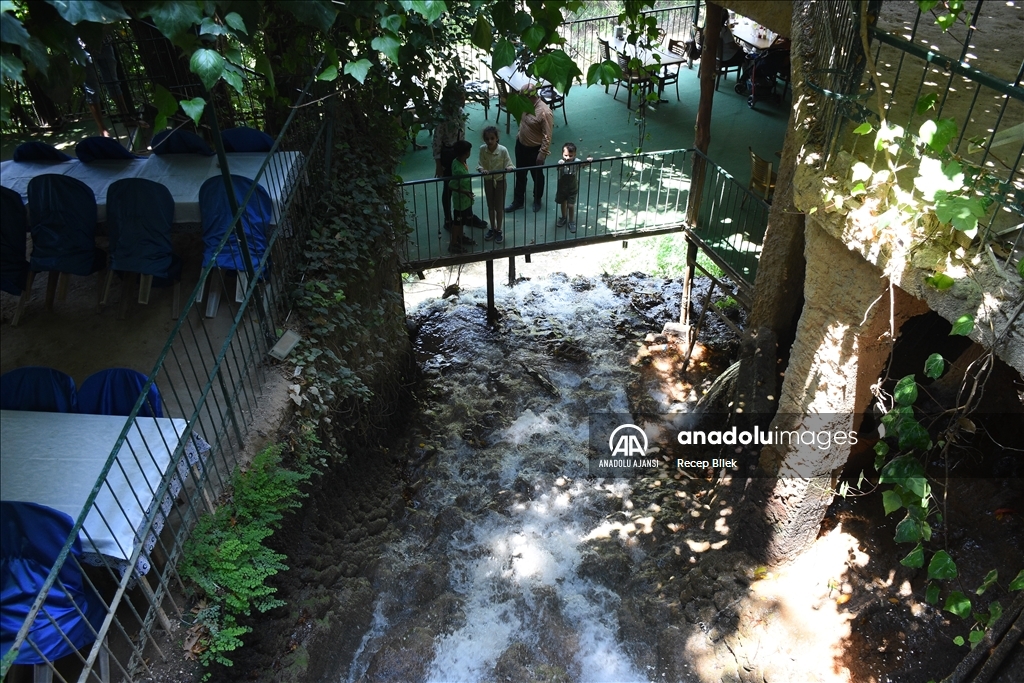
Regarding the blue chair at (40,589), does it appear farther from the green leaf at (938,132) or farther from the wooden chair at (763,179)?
the wooden chair at (763,179)

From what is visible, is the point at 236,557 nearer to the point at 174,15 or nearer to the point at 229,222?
the point at 229,222

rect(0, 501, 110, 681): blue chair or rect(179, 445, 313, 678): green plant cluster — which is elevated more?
rect(0, 501, 110, 681): blue chair

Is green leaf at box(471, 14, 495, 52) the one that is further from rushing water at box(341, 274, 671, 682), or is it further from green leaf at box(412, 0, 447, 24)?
rushing water at box(341, 274, 671, 682)

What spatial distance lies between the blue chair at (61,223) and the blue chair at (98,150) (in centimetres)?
88

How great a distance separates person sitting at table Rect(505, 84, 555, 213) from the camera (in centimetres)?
1021

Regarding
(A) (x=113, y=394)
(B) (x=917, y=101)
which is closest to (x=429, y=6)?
(B) (x=917, y=101)

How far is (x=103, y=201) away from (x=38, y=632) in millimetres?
4385

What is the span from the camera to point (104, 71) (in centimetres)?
988

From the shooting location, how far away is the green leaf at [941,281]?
4164 millimetres

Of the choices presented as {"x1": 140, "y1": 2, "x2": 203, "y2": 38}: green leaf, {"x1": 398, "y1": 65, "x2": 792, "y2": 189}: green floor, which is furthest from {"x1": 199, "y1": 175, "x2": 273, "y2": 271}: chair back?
{"x1": 398, "y1": 65, "x2": 792, "y2": 189}: green floor

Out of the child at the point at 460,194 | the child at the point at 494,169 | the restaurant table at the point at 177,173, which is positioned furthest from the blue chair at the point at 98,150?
the child at the point at 494,169

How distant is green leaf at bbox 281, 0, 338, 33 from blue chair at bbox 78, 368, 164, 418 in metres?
2.82

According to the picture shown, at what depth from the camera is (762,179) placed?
9.59 meters

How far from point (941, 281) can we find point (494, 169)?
6.63 m
